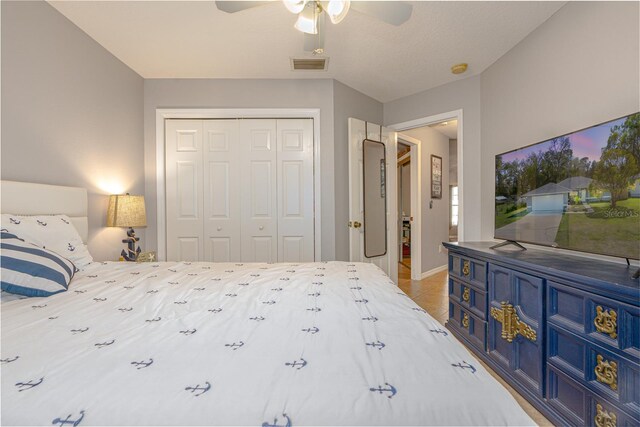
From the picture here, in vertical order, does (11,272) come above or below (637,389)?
above

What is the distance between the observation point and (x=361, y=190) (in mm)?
3238

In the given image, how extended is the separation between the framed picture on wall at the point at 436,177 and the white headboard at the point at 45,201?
15.4ft

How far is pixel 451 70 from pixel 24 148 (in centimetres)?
366

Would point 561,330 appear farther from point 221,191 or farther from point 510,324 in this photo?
point 221,191

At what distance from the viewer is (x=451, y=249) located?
245cm

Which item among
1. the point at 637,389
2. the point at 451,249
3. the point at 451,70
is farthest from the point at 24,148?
the point at 451,70

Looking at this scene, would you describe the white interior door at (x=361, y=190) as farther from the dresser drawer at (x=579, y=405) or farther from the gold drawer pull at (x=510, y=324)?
the dresser drawer at (x=579, y=405)

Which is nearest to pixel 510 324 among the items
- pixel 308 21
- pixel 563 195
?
pixel 563 195

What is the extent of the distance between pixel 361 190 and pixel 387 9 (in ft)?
6.31

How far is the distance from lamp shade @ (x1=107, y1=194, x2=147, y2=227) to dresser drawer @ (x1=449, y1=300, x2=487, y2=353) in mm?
2993

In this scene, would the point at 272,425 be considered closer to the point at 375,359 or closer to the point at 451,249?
the point at 375,359

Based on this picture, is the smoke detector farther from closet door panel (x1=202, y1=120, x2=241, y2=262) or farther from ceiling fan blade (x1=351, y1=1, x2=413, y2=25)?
closet door panel (x1=202, y1=120, x2=241, y2=262)

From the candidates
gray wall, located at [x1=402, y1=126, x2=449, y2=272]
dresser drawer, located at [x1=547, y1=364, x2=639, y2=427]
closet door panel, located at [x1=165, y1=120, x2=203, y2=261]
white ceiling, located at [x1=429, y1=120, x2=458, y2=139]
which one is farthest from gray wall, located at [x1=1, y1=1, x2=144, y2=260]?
white ceiling, located at [x1=429, y1=120, x2=458, y2=139]

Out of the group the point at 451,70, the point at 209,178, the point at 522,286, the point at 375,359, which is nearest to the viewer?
the point at 375,359
